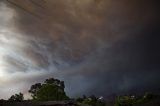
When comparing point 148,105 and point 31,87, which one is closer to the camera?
point 148,105

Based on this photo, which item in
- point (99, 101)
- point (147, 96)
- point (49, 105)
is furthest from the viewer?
point (99, 101)

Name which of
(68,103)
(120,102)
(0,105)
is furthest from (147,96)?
(0,105)

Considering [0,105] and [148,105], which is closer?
[0,105]

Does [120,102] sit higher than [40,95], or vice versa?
[40,95]

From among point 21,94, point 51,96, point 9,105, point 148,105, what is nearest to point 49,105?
point 9,105

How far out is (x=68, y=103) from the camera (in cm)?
4078

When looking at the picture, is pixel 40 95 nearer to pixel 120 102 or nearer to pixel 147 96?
pixel 120 102

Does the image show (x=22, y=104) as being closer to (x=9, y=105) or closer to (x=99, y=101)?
(x=9, y=105)

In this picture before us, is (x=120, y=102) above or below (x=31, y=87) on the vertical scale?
below

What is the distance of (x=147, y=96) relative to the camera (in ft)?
193

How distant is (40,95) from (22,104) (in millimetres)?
38465

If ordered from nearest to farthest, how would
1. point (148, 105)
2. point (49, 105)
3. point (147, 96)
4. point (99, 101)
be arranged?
point (49, 105) → point (148, 105) → point (147, 96) → point (99, 101)

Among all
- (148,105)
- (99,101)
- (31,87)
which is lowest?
(148,105)

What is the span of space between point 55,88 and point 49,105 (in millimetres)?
41741
